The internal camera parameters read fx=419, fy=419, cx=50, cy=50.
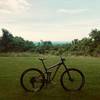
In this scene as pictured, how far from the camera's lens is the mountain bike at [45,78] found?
11.1 meters

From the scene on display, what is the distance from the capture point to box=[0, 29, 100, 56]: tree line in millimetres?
39219

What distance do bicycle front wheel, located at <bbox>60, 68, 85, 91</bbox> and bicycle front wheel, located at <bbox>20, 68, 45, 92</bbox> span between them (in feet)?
2.14

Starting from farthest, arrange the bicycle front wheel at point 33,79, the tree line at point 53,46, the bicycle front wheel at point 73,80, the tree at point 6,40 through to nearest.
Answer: the tree at point 6,40 < the tree line at point 53,46 < the bicycle front wheel at point 73,80 < the bicycle front wheel at point 33,79

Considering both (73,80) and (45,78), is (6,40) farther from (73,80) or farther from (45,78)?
(45,78)

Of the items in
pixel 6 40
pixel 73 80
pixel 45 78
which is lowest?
pixel 73 80

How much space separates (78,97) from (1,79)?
455cm

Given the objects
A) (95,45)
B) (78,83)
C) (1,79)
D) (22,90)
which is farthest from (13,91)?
(95,45)

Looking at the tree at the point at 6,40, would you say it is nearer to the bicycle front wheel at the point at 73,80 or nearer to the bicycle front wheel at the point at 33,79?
the bicycle front wheel at the point at 73,80

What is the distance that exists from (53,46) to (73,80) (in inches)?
1165

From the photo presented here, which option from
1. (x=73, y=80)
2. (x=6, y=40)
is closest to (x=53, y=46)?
(x=6, y=40)

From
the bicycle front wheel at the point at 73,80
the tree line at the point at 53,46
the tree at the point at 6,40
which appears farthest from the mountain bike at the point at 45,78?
the tree at the point at 6,40

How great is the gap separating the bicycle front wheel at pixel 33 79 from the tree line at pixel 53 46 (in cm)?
2709

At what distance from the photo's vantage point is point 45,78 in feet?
36.7

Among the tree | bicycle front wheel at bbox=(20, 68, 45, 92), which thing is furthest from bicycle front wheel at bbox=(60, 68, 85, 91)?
the tree
